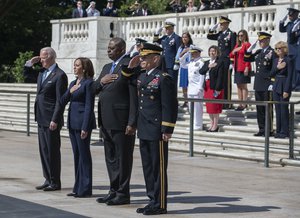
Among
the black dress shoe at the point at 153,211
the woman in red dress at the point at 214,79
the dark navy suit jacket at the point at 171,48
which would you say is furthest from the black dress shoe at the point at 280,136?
the black dress shoe at the point at 153,211

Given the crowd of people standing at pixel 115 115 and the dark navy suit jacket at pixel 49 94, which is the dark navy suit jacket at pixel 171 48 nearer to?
the crowd of people standing at pixel 115 115

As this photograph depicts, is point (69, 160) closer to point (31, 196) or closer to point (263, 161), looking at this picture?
point (263, 161)

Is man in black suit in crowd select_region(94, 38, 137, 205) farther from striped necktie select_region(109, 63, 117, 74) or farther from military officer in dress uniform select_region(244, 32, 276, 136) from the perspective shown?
military officer in dress uniform select_region(244, 32, 276, 136)

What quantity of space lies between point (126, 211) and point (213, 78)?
8.46m

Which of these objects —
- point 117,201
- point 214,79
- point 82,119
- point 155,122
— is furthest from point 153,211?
point 214,79

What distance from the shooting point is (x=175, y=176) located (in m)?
15.5

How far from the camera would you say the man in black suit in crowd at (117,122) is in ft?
39.9

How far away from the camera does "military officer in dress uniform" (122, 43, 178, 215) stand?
11.4 meters

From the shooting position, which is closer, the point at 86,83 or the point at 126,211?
the point at 126,211

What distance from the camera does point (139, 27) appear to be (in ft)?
96.5

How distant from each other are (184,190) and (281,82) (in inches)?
204

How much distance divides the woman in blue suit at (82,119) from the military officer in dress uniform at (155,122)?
48.6 inches

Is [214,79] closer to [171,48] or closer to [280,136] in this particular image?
[280,136]

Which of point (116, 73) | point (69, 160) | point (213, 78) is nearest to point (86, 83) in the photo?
point (116, 73)
